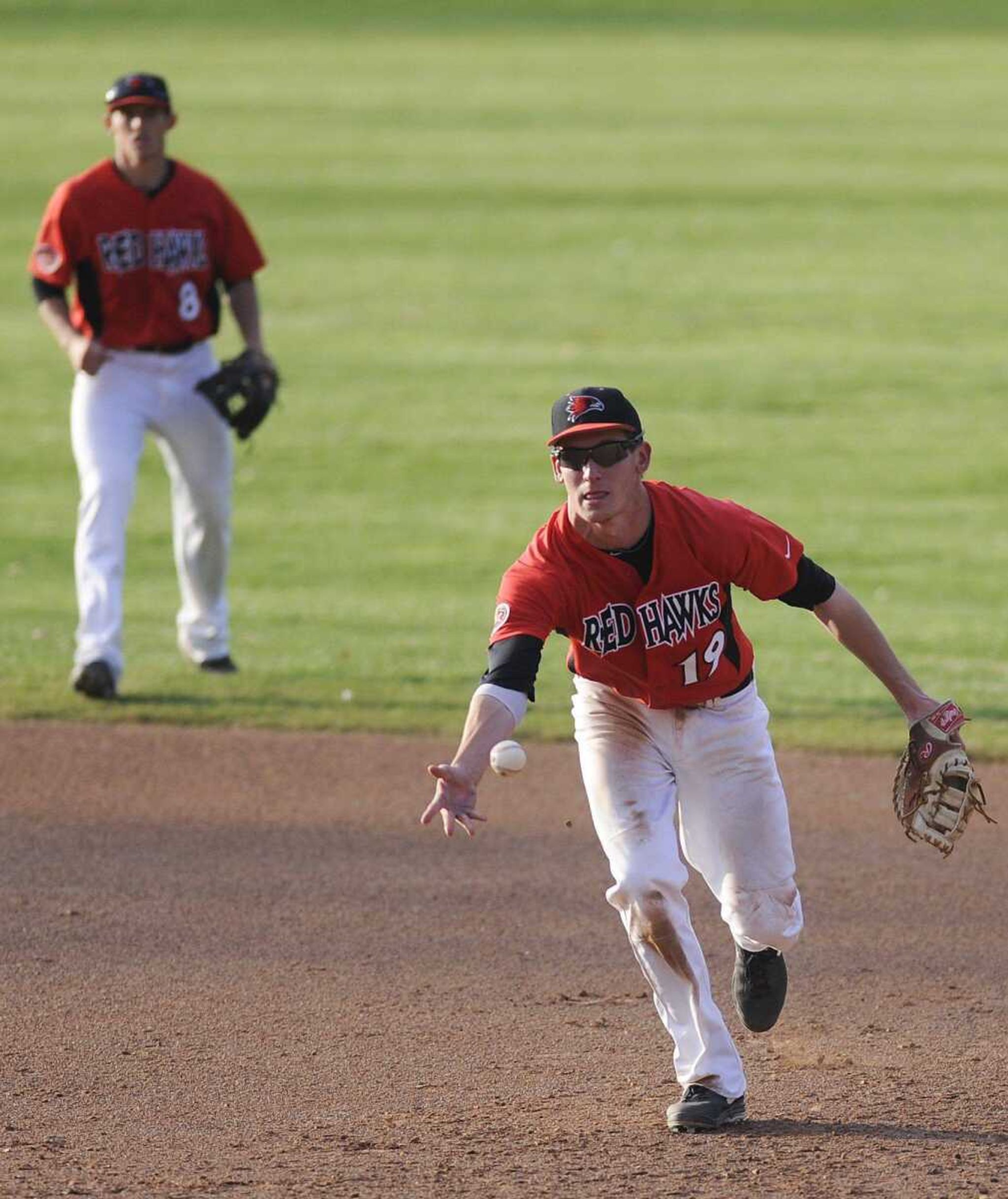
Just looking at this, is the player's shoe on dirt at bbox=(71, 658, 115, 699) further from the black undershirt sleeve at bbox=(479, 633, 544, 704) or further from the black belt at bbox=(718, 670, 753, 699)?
the black undershirt sleeve at bbox=(479, 633, 544, 704)

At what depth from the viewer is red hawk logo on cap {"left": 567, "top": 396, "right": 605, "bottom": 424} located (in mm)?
5012

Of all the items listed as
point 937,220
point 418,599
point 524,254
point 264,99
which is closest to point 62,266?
point 418,599

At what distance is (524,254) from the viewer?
25094 mm

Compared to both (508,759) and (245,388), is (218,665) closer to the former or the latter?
(245,388)

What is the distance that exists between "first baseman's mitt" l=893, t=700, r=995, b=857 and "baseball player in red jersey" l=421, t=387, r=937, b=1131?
88 millimetres

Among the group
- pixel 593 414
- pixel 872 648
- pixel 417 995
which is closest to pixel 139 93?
pixel 417 995

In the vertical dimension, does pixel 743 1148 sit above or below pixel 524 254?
below

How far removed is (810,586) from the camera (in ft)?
17.1

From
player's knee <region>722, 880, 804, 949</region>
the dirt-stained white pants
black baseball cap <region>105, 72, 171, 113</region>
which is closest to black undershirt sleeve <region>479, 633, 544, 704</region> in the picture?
the dirt-stained white pants

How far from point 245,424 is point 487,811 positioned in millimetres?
2636

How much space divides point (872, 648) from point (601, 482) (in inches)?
33.1

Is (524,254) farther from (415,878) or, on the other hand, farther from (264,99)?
(415,878)

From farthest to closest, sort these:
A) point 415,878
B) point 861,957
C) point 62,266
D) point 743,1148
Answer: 1. point 62,266
2. point 415,878
3. point 861,957
4. point 743,1148

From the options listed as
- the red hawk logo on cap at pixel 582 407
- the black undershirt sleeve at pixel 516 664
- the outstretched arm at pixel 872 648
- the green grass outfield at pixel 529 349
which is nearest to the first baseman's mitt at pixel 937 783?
the outstretched arm at pixel 872 648
